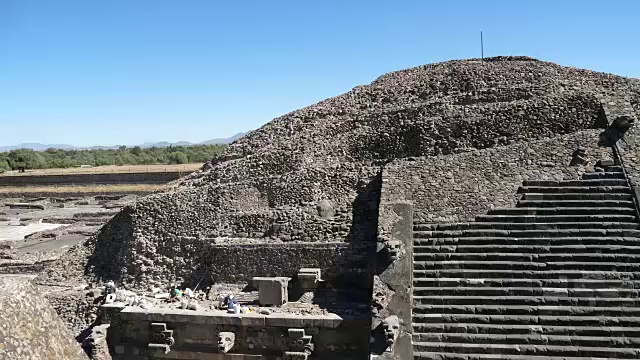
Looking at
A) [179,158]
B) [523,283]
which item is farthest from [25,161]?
[523,283]

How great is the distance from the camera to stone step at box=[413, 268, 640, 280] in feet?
31.6

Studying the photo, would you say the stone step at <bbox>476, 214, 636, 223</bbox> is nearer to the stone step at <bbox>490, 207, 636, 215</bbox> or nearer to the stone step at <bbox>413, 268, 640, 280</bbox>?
the stone step at <bbox>490, 207, 636, 215</bbox>

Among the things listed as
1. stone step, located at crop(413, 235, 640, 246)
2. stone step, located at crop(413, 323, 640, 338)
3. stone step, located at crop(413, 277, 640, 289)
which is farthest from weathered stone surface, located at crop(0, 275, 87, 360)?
stone step, located at crop(413, 235, 640, 246)

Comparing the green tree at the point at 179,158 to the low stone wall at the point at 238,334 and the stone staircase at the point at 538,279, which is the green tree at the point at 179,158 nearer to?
the low stone wall at the point at 238,334

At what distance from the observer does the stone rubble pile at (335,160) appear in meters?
14.1

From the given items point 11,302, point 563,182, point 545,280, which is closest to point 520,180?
point 563,182

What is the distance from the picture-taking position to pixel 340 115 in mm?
17812

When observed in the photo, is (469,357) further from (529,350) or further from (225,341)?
(225,341)

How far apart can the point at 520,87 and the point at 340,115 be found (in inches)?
224

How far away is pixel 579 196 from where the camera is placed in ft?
38.0

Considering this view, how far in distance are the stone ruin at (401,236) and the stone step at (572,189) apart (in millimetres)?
35

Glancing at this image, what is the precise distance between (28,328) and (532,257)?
30.8 feet

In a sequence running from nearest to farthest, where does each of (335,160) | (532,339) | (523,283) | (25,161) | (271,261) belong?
(532,339) < (523,283) < (271,261) < (335,160) < (25,161)

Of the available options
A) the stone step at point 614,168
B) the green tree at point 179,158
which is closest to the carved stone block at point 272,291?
the stone step at point 614,168
